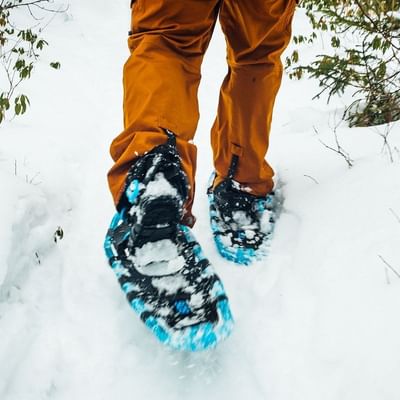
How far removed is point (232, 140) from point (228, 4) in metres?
0.50

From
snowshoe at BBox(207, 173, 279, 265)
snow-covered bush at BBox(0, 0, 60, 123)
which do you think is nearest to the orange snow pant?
snowshoe at BBox(207, 173, 279, 265)

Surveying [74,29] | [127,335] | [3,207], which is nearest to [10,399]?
[127,335]

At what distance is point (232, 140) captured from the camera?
5.61ft

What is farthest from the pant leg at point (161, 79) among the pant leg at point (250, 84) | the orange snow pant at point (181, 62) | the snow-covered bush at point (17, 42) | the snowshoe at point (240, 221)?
the snow-covered bush at point (17, 42)

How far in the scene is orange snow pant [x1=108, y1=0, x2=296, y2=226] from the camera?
1.20 metres

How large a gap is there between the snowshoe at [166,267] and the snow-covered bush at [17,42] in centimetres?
149

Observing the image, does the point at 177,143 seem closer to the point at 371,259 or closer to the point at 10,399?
the point at 371,259

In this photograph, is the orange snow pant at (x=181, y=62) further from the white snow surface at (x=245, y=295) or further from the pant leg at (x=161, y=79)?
the white snow surface at (x=245, y=295)

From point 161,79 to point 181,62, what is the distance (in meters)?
0.10

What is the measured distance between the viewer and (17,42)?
4.12 meters

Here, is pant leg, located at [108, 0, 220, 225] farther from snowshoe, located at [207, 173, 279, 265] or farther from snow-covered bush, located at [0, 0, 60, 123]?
snow-covered bush, located at [0, 0, 60, 123]

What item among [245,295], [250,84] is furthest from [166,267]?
[250,84]

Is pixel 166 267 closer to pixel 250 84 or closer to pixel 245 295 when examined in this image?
pixel 245 295

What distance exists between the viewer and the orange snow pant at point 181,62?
1.20m
